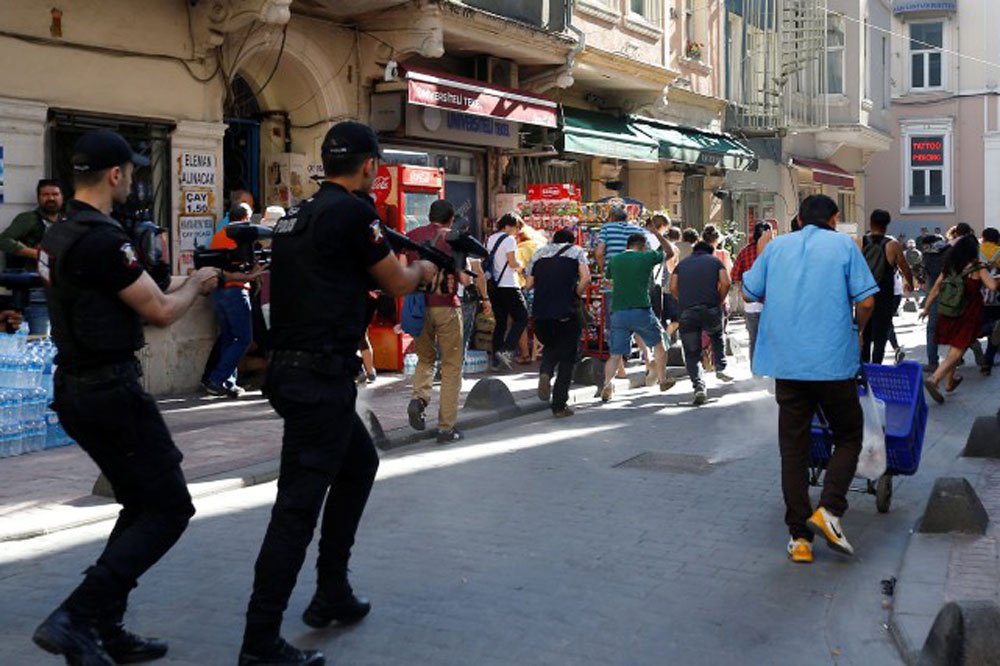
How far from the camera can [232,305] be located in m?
12.1

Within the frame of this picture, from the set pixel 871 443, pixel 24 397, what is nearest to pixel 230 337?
pixel 24 397

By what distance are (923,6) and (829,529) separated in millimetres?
39366

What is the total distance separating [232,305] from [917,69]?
1423 inches

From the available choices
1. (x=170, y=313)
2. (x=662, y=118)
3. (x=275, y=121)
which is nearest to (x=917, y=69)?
(x=662, y=118)

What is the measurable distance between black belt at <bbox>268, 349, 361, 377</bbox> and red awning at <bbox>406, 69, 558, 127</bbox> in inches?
398

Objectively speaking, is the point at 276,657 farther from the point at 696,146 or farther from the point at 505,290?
the point at 696,146

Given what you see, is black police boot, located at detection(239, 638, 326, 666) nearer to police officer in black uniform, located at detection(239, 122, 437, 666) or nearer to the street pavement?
police officer in black uniform, located at detection(239, 122, 437, 666)

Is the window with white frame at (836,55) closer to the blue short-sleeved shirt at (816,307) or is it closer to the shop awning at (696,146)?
the shop awning at (696,146)

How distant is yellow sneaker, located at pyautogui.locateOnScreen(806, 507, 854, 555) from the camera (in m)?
6.05

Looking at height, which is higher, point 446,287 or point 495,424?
point 446,287

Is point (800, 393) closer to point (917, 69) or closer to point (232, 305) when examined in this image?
point (232, 305)

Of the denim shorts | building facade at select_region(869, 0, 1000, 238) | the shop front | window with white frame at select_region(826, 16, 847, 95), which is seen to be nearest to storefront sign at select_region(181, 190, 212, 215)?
the shop front

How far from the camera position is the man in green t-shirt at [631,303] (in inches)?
477

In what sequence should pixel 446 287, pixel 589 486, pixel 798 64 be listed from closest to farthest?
pixel 446 287 → pixel 589 486 → pixel 798 64
